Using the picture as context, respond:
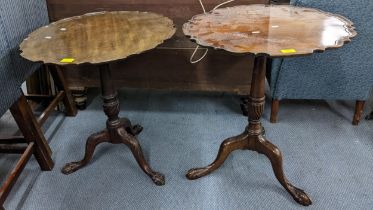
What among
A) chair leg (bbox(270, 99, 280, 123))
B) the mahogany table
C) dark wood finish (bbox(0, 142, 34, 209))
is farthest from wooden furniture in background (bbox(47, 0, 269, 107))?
dark wood finish (bbox(0, 142, 34, 209))

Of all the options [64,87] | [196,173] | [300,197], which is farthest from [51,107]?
[300,197]

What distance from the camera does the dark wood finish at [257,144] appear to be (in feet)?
4.94

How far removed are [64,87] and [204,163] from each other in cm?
104

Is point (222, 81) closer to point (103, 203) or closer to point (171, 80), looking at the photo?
point (171, 80)

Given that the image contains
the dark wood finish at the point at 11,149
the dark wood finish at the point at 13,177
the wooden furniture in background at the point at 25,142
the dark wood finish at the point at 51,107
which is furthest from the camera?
the dark wood finish at the point at 51,107

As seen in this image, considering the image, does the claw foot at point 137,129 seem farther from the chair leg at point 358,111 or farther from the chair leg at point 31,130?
the chair leg at point 358,111

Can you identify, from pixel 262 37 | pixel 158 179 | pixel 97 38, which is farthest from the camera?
pixel 158 179

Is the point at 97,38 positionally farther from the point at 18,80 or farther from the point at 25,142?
the point at 25,142

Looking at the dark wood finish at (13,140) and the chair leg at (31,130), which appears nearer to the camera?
the chair leg at (31,130)

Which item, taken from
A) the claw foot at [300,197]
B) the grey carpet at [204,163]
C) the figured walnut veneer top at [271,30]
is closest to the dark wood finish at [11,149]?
the grey carpet at [204,163]

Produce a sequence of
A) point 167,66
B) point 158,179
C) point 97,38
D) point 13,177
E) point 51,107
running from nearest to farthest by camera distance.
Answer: point 97,38, point 13,177, point 158,179, point 51,107, point 167,66

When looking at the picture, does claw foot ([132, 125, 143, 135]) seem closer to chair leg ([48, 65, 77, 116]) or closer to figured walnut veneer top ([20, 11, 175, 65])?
chair leg ([48, 65, 77, 116])

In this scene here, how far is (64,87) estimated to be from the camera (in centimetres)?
214

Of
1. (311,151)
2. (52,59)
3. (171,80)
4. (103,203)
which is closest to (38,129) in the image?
(103,203)
